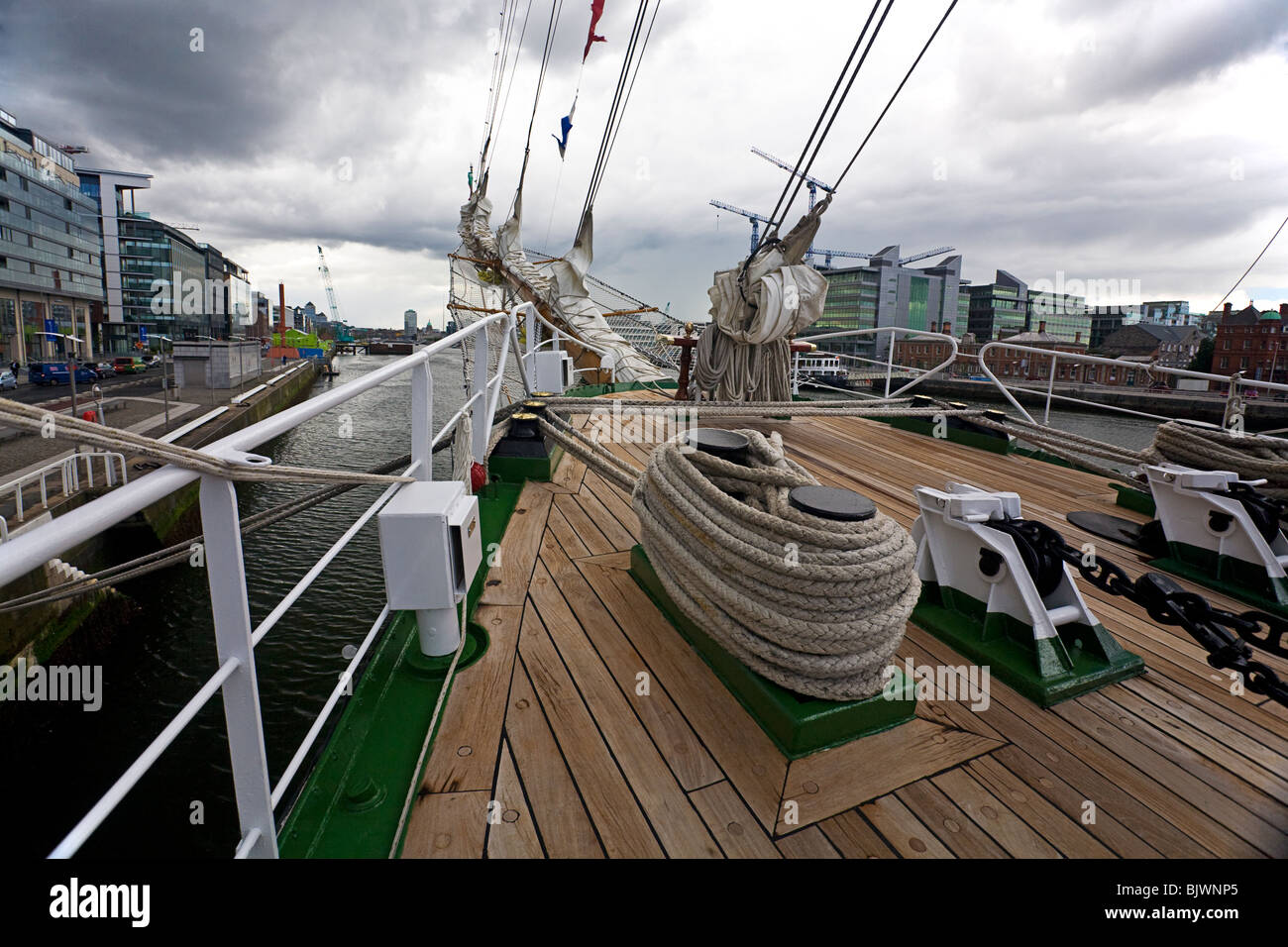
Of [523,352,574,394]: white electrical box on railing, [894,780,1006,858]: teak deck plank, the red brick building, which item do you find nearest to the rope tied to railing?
[894,780,1006,858]: teak deck plank

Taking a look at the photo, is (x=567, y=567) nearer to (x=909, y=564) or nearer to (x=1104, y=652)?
(x=909, y=564)

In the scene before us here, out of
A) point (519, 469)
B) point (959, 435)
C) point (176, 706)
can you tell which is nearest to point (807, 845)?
point (519, 469)

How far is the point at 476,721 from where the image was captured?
62.8 inches

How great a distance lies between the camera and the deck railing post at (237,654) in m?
0.85

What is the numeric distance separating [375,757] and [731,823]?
2.68 feet

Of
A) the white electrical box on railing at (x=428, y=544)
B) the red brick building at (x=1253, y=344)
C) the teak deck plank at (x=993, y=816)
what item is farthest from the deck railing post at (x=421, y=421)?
the red brick building at (x=1253, y=344)

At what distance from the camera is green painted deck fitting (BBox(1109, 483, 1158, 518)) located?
334 centimetres

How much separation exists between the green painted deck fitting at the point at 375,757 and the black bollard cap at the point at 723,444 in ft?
2.93

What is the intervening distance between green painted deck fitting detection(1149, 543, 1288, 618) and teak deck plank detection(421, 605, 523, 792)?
8.61 ft

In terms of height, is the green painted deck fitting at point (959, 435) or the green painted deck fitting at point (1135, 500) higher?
the green painted deck fitting at point (959, 435)

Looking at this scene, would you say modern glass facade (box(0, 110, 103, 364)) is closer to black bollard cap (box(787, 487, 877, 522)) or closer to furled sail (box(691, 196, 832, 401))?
furled sail (box(691, 196, 832, 401))

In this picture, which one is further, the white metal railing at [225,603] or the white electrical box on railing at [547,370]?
the white electrical box on railing at [547,370]

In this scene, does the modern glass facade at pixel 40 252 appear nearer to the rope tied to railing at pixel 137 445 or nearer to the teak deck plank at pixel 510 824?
the teak deck plank at pixel 510 824

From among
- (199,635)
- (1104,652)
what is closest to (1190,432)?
(1104,652)
